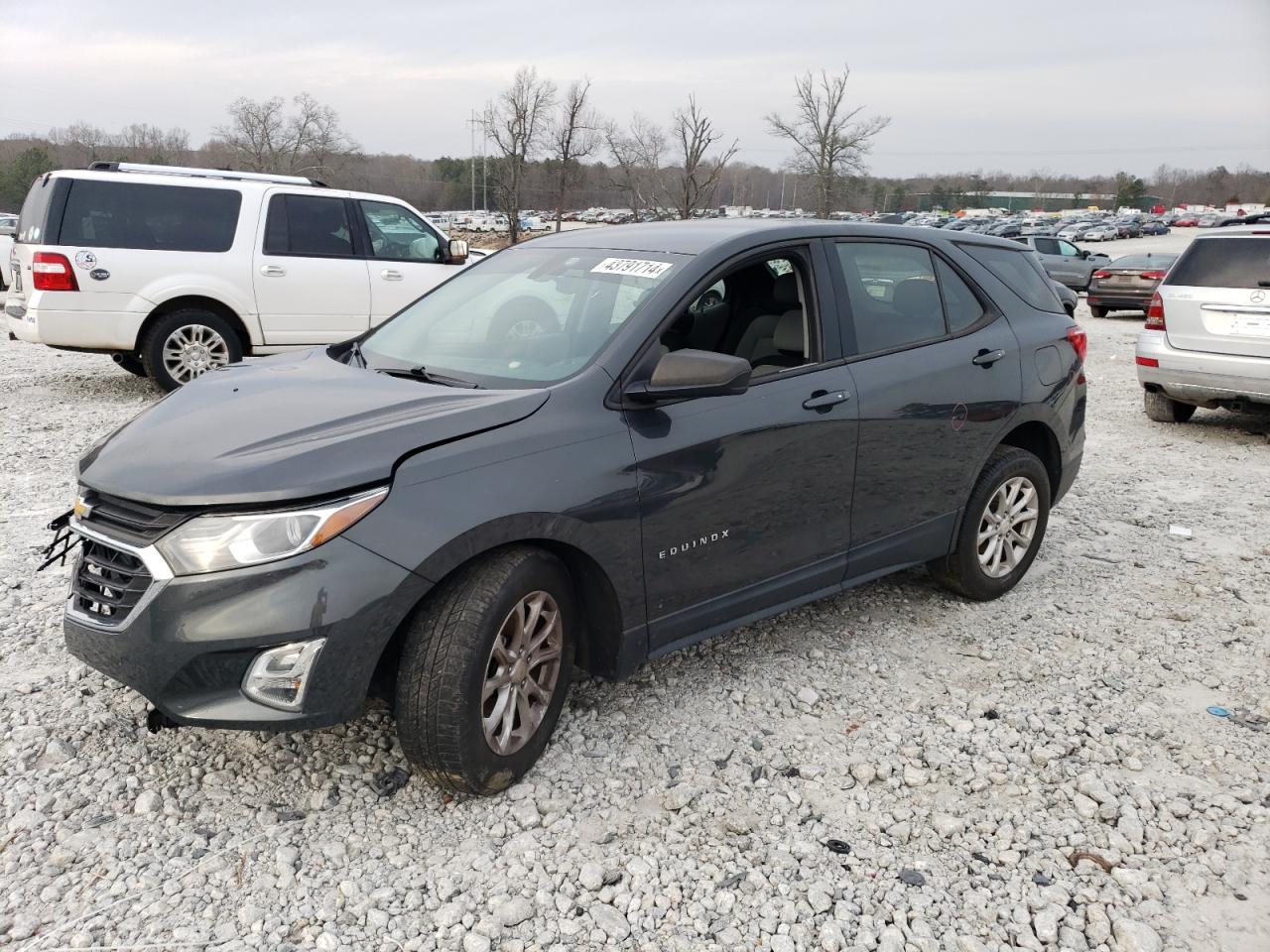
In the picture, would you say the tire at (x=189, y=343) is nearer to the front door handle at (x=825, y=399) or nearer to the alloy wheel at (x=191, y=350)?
the alloy wheel at (x=191, y=350)

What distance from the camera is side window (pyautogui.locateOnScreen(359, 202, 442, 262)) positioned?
9.83 meters

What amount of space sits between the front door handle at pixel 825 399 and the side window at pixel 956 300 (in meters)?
0.90

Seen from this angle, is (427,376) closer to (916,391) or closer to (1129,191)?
(916,391)

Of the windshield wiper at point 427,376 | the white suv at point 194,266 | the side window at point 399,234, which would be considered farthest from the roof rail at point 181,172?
the windshield wiper at point 427,376

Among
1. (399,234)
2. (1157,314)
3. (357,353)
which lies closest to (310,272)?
(399,234)

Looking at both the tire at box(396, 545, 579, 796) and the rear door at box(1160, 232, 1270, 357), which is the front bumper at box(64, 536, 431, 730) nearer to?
the tire at box(396, 545, 579, 796)

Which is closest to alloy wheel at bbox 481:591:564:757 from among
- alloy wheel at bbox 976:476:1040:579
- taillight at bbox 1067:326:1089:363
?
alloy wheel at bbox 976:476:1040:579

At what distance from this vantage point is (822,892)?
271 cm

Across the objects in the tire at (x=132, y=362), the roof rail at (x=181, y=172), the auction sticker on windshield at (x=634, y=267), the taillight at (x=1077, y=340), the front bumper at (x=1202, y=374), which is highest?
the roof rail at (x=181, y=172)

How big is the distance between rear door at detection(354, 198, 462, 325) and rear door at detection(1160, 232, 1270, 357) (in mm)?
6675

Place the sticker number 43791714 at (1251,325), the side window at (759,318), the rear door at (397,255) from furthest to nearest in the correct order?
the rear door at (397,255) < the sticker number 43791714 at (1251,325) < the side window at (759,318)

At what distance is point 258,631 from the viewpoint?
2.55m

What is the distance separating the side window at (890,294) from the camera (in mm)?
3971

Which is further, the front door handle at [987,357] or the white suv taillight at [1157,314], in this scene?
the white suv taillight at [1157,314]
